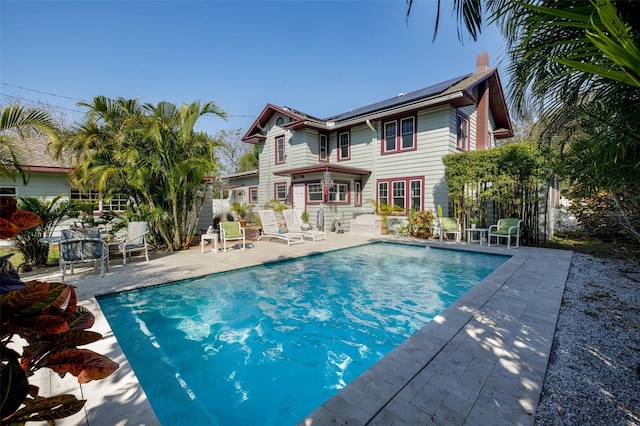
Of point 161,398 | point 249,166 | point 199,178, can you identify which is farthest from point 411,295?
point 249,166

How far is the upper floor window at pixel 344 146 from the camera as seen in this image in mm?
15766

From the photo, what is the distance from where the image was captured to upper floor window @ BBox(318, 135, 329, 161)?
53.9 ft

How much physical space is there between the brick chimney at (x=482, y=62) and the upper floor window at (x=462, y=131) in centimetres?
287

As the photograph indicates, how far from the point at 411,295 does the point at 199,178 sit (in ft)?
22.2

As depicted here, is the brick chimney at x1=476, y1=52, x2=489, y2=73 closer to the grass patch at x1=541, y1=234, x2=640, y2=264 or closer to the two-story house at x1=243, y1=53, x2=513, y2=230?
the two-story house at x1=243, y1=53, x2=513, y2=230

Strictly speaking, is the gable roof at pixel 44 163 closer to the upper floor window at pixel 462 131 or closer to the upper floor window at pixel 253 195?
the upper floor window at pixel 253 195

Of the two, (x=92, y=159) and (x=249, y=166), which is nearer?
(x=92, y=159)

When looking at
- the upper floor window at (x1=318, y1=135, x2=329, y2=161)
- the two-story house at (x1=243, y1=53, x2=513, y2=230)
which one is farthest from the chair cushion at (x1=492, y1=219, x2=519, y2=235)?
the upper floor window at (x1=318, y1=135, x2=329, y2=161)

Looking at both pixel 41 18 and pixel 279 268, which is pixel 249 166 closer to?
pixel 279 268

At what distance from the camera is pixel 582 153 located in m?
3.39

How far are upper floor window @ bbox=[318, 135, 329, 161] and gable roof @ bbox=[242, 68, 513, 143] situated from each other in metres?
0.70

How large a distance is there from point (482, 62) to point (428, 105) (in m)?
5.23

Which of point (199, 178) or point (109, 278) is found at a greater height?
point (199, 178)

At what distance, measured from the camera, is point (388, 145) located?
14.1m
